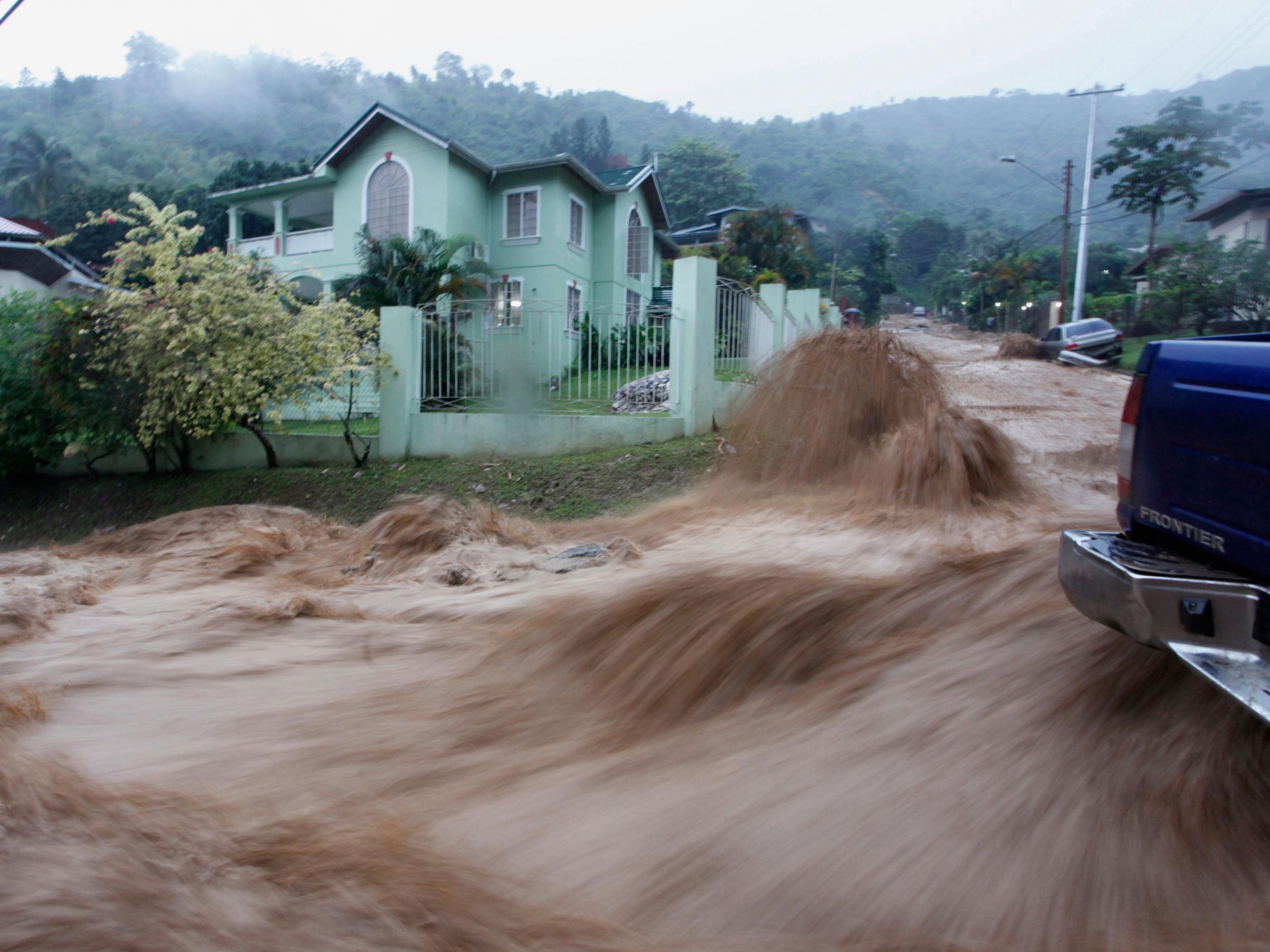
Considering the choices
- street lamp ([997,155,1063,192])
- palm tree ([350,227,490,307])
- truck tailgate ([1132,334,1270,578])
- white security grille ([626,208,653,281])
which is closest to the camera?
truck tailgate ([1132,334,1270,578])

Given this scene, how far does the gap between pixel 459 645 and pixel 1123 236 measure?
52.0 metres

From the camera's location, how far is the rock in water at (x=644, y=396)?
11.2 metres

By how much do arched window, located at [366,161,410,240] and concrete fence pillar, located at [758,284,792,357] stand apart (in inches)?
512

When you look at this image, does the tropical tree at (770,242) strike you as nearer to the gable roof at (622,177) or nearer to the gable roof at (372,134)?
the gable roof at (622,177)

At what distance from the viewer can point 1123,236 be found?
1855 inches

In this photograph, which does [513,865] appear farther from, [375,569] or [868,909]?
[375,569]

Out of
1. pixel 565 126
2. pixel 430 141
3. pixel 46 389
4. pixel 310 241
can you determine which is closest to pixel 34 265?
pixel 310 241

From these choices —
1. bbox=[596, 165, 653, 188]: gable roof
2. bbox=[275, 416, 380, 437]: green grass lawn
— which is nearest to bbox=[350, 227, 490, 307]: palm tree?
bbox=[596, 165, 653, 188]: gable roof

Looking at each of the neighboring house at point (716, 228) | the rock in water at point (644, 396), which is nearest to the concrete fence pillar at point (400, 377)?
the rock in water at point (644, 396)

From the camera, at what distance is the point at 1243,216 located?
28344 millimetres

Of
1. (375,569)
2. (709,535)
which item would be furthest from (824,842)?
(375,569)

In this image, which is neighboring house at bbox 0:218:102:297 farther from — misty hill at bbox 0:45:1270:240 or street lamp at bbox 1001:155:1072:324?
misty hill at bbox 0:45:1270:240

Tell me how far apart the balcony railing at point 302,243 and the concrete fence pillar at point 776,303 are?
15775 mm

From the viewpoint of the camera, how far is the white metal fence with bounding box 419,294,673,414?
11172 millimetres
